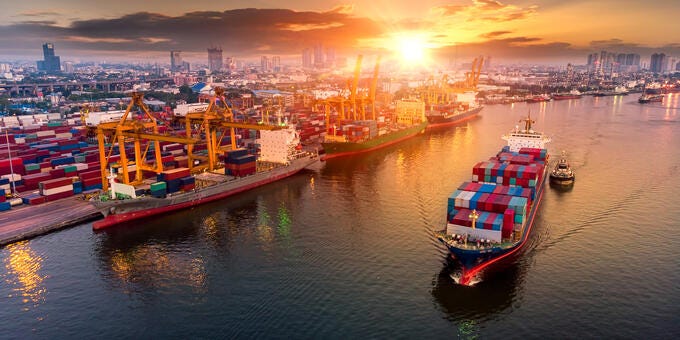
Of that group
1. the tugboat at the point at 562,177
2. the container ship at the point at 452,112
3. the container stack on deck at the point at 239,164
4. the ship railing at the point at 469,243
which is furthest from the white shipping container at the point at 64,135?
the container ship at the point at 452,112

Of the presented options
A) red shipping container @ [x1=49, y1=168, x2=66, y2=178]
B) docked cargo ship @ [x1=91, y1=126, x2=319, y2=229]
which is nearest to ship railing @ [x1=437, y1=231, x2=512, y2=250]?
docked cargo ship @ [x1=91, y1=126, x2=319, y2=229]

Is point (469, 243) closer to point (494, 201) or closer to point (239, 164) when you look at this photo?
point (494, 201)

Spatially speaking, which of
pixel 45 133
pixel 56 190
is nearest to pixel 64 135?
pixel 45 133

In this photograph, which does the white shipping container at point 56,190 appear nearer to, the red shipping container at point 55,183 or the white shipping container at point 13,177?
the red shipping container at point 55,183

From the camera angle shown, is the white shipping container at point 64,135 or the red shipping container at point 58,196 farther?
the white shipping container at point 64,135

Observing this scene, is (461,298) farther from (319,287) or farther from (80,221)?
(80,221)

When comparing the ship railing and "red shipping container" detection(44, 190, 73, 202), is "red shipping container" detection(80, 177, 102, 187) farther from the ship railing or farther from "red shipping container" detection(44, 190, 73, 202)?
the ship railing
